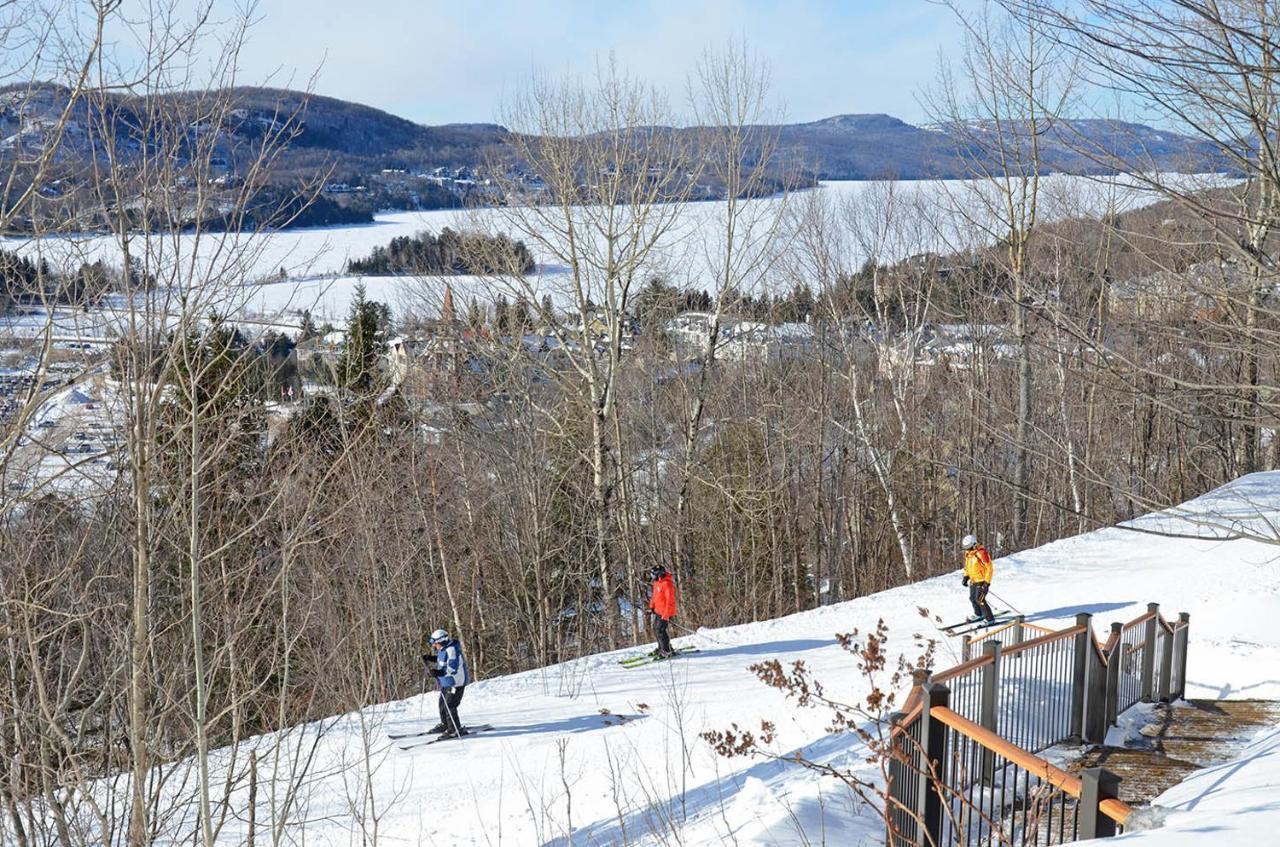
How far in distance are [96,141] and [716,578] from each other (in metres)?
26.7

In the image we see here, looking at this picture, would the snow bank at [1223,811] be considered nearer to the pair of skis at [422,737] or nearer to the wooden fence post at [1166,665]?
the wooden fence post at [1166,665]

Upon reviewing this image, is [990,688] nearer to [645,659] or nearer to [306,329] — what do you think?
[306,329]

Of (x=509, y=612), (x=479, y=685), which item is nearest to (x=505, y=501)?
(x=509, y=612)

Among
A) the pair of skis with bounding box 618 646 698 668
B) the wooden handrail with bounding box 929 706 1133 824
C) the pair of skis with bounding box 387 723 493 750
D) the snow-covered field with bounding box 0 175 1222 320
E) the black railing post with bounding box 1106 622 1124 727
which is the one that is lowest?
the pair of skis with bounding box 618 646 698 668

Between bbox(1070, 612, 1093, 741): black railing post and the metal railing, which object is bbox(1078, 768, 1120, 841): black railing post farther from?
bbox(1070, 612, 1093, 741): black railing post

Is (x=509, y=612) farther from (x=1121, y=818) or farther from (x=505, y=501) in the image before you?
(x=1121, y=818)

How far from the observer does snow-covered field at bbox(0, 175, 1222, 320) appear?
574 cm

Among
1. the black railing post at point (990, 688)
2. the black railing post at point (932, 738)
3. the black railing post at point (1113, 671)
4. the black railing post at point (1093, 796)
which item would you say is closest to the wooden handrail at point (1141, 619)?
the black railing post at point (1113, 671)

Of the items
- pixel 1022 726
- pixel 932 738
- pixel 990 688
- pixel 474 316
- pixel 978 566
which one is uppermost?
pixel 474 316

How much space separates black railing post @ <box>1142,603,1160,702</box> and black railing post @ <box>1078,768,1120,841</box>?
6.60 metres

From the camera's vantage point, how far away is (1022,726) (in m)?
8.54

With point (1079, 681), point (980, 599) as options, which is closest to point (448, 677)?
point (1079, 681)

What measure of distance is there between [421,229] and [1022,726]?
30462 mm

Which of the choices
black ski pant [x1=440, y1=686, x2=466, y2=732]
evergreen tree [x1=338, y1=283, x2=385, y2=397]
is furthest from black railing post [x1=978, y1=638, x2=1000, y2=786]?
evergreen tree [x1=338, y1=283, x2=385, y2=397]
